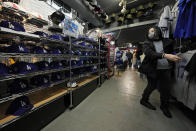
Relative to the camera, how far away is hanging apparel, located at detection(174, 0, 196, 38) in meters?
1.09

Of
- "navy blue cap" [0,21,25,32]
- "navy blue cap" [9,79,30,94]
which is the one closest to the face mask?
"navy blue cap" [0,21,25,32]

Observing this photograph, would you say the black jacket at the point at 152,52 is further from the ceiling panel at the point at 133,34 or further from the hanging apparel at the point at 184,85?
the ceiling panel at the point at 133,34

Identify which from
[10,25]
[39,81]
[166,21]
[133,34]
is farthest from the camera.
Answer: [133,34]

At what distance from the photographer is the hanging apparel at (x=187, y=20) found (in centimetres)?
109

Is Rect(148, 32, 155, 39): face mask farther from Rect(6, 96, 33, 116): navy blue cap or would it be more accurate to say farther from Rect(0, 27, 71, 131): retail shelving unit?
Rect(6, 96, 33, 116): navy blue cap

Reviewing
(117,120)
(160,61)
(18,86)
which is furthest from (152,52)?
(18,86)

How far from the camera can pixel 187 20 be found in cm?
120

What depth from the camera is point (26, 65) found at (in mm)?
861

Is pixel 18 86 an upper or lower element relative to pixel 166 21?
lower

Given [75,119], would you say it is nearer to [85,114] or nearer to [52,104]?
[85,114]

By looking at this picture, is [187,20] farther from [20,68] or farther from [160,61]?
[20,68]

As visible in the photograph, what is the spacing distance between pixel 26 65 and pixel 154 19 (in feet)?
19.2

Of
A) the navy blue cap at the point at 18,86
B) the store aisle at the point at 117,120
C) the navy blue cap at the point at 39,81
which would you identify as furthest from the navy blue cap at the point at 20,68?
the store aisle at the point at 117,120

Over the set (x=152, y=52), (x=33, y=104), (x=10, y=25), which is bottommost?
(x=33, y=104)
